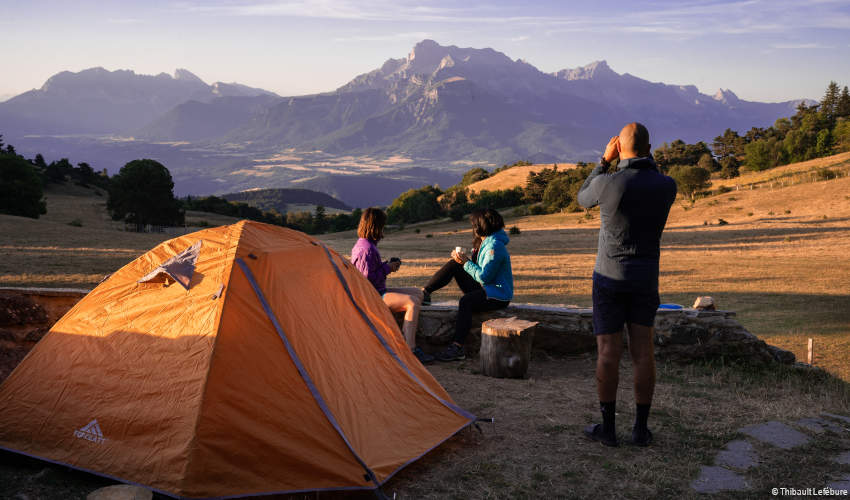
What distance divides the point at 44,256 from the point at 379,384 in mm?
23137

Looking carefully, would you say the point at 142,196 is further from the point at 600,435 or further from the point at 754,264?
the point at 600,435

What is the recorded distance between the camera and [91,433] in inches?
196

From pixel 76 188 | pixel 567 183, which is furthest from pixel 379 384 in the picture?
pixel 76 188

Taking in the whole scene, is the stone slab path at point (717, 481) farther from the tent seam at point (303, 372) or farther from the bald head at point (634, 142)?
Result: the bald head at point (634, 142)

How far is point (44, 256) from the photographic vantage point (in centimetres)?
2389

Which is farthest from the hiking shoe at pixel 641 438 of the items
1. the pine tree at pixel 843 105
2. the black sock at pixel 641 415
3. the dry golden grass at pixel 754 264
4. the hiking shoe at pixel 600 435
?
the pine tree at pixel 843 105

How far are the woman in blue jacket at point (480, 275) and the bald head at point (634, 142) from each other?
2.90m

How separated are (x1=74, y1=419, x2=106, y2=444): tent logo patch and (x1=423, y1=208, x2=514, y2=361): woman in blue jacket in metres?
4.61

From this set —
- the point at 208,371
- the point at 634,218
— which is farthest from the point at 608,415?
the point at 208,371

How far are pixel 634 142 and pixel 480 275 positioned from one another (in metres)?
3.58

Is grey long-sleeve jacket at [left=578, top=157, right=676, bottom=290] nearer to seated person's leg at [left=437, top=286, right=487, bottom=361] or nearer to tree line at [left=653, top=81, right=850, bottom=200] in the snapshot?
seated person's leg at [left=437, top=286, right=487, bottom=361]

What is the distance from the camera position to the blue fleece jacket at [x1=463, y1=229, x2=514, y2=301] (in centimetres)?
821

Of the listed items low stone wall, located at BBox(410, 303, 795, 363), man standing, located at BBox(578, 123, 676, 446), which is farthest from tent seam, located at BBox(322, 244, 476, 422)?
low stone wall, located at BBox(410, 303, 795, 363)

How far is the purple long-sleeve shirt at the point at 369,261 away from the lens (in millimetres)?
8117
